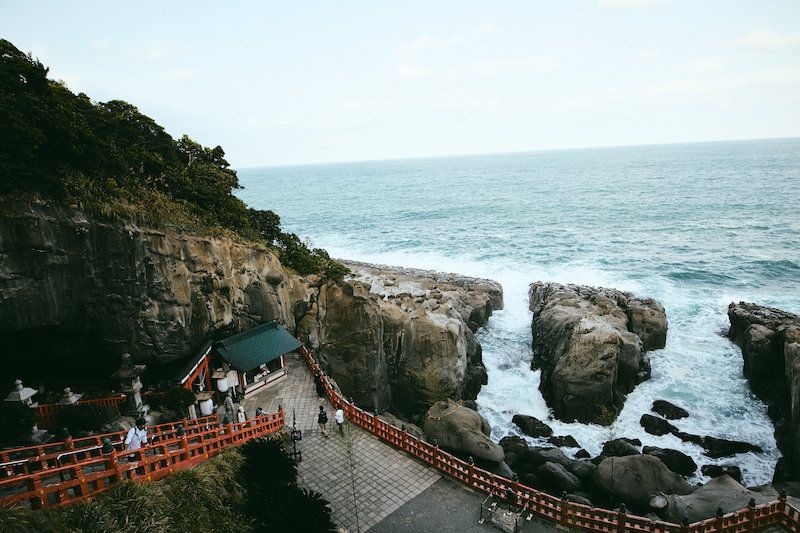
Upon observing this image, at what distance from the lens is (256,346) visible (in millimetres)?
Answer: 20781

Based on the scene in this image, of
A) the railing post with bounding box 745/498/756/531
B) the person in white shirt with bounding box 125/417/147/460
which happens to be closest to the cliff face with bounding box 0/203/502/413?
the person in white shirt with bounding box 125/417/147/460

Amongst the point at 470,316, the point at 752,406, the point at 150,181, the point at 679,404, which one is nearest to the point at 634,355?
the point at 679,404

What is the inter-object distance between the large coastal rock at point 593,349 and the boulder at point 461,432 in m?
7.74

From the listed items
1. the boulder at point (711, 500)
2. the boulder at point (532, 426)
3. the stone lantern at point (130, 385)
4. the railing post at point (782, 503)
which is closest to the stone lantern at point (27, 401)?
the stone lantern at point (130, 385)

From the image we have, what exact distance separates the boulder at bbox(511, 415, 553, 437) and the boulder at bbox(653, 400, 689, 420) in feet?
23.7

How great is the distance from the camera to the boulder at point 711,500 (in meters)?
14.6

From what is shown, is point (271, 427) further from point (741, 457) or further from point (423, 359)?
point (741, 457)

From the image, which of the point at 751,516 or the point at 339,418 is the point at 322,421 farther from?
the point at 751,516

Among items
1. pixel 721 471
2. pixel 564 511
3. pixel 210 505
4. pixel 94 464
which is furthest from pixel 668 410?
pixel 94 464

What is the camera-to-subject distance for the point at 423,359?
27.5 meters

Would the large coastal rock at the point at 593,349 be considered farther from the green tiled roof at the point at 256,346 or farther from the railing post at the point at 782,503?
the green tiled roof at the point at 256,346

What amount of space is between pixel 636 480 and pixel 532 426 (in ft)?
26.1

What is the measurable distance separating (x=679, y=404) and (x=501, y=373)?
37.1ft

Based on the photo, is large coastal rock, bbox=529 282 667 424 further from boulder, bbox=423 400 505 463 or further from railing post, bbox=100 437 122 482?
railing post, bbox=100 437 122 482
